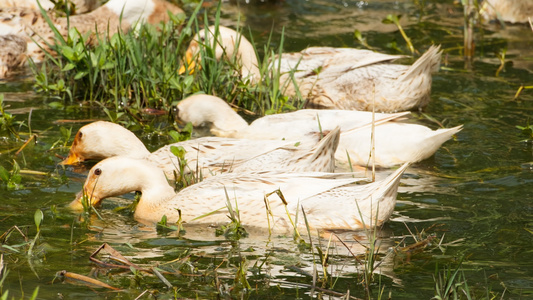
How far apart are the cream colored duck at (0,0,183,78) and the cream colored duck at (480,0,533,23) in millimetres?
4362

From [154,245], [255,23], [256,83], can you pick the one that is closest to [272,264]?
[154,245]

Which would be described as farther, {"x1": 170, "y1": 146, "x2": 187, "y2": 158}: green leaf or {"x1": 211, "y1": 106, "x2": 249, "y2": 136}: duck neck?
{"x1": 211, "y1": 106, "x2": 249, "y2": 136}: duck neck

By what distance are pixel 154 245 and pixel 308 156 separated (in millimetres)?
1621

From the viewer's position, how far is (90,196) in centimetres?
562

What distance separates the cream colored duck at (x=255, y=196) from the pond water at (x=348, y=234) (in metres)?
0.14

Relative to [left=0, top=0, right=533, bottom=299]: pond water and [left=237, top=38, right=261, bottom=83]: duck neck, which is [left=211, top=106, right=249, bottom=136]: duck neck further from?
[left=237, top=38, right=261, bottom=83]: duck neck

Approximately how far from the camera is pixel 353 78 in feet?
27.8

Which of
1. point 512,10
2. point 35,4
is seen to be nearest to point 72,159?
point 35,4

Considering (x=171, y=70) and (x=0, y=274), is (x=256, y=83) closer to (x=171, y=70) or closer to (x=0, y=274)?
(x=171, y=70)

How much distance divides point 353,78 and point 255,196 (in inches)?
136

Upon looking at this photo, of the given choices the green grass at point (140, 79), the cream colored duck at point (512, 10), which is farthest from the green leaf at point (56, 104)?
the cream colored duck at point (512, 10)

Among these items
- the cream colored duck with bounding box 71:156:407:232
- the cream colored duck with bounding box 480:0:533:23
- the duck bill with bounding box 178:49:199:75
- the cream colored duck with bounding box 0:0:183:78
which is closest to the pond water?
the cream colored duck with bounding box 71:156:407:232

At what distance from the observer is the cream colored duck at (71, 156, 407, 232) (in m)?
5.14

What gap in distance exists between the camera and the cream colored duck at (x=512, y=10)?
1129 cm
